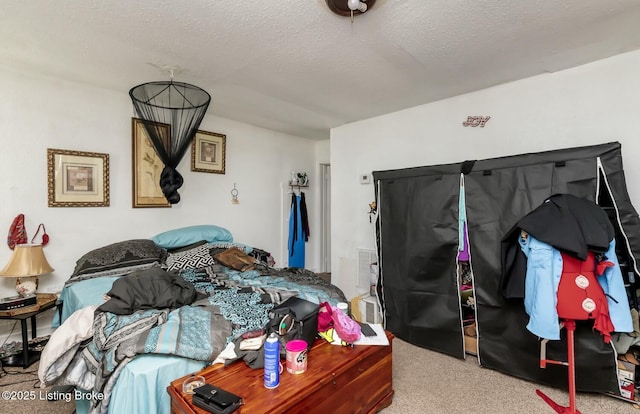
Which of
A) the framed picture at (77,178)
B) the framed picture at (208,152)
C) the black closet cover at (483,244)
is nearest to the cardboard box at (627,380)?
the black closet cover at (483,244)

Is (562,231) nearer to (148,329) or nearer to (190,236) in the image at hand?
(148,329)

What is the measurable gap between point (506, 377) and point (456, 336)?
1.38ft

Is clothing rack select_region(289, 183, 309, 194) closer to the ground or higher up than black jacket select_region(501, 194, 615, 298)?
higher up

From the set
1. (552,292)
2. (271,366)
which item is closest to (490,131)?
(552,292)

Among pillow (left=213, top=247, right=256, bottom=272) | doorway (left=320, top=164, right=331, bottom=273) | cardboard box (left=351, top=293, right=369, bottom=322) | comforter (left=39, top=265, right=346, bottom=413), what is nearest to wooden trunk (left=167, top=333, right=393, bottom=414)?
comforter (left=39, top=265, right=346, bottom=413)

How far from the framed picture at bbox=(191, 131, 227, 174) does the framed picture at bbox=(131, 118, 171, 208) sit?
16.9 inches

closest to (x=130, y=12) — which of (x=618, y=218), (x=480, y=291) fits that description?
(x=480, y=291)

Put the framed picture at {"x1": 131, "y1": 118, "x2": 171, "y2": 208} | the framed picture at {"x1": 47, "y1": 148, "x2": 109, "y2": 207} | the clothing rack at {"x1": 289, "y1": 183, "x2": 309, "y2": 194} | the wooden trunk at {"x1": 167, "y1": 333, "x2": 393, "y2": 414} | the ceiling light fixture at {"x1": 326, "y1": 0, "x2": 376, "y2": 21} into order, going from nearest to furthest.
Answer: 1. the wooden trunk at {"x1": 167, "y1": 333, "x2": 393, "y2": 414}
2. the ceiling light fixture at {"x1": 326, "y1": 0, "x2": 376, "y2": 21}
3. the framed picture at {"x1": 47, "y1": 148, "x2": 109, "y2": 207}
4. the framed picture at {"x1": 131, "y1": 118, "x2": 171, "y2": 208}
5. the clothing rack at {"x1": 289, "y1": 183, "x2": 309, "y2": 194}

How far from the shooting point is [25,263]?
2426 millimetres

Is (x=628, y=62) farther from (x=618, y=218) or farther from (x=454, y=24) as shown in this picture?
(x=454, y=24)

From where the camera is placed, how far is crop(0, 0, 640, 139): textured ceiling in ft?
5.80

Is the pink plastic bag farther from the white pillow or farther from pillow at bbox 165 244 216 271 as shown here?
pillow at bbox 165 244 216 271

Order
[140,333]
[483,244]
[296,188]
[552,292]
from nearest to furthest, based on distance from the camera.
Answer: [140,333] → [552,292] → [483,244] → [296,188]

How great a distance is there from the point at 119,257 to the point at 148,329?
5.10 ft
